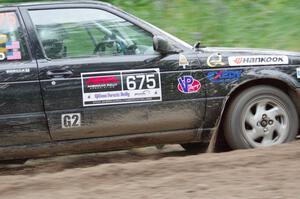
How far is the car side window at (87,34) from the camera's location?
5.61 metres

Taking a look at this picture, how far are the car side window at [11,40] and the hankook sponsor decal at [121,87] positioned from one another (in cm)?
63

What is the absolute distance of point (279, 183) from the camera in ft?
14.5

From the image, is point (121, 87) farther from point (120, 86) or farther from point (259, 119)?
point (259, 119)

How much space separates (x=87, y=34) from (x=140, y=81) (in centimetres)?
69

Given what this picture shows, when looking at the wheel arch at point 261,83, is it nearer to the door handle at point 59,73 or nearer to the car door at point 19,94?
the door handle at point 59,73

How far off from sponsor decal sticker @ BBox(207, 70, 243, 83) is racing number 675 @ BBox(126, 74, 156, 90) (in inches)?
22.8

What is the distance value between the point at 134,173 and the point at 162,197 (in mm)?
676

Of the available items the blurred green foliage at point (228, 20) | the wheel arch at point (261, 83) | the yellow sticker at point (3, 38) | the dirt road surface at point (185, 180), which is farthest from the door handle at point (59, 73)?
the blurred green foliage at point (228, 20)

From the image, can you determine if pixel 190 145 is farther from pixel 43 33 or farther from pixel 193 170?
pixel 43 33

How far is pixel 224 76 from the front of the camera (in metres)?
5.77

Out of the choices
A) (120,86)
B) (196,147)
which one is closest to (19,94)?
(120,86)

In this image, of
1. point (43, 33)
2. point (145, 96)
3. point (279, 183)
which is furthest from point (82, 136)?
point (279, 183)

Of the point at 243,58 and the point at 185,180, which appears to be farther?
the point at 243,58

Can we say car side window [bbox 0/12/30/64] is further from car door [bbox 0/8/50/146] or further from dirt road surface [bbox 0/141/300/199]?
dirt road surface [bbox 0/141/300/199]
